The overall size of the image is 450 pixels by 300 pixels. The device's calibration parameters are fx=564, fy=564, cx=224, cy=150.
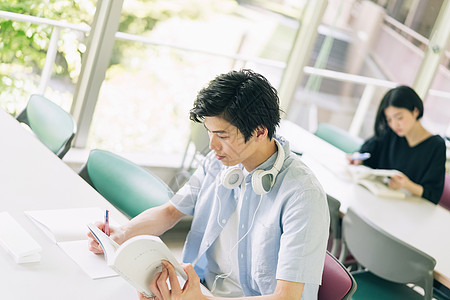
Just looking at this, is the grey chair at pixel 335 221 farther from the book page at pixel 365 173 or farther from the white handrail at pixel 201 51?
the white handrail at pixel 201 51

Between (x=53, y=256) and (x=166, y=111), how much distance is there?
239 centimetres

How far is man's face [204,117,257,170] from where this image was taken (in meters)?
1.49

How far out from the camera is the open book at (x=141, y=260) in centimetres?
123

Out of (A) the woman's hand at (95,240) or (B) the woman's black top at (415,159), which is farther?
(B) the woman's black top at (415,159)

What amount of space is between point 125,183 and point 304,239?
77cm

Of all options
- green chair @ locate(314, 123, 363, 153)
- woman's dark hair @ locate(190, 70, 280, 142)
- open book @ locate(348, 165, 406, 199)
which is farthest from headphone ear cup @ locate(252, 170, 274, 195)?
green chair @ locate(314, 123, 363, 153)

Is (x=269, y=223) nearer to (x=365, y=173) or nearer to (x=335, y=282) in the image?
(x=335, y=282)

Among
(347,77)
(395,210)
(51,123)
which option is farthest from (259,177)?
(347,77)

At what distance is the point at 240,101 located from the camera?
1467mm

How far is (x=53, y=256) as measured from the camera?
4.67 feet

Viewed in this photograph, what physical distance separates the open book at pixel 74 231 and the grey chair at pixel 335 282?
1.87 feet

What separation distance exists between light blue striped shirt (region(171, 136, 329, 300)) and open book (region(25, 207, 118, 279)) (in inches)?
11.5

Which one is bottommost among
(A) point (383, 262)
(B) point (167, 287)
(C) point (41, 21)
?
(A) point (383, 262)

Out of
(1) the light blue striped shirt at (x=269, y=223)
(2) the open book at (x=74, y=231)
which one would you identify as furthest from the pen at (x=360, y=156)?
(2) the open book at (x=74, y=231)
